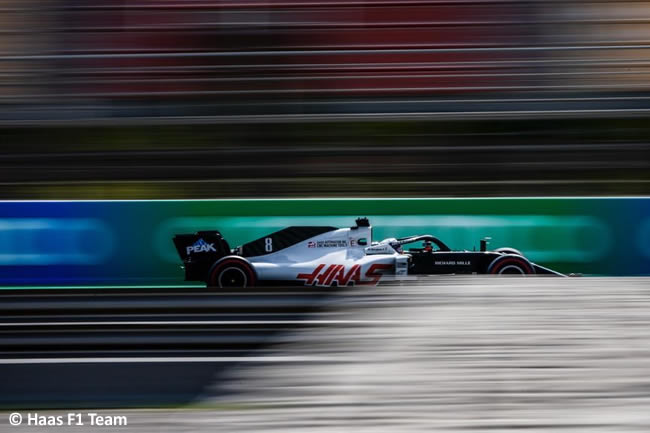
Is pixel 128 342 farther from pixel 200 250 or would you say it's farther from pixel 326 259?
pixel 326 259

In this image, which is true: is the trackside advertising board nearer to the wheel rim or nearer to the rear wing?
the rear wing

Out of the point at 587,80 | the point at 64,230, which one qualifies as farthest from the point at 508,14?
the point at 64,230

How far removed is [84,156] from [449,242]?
16.5ft

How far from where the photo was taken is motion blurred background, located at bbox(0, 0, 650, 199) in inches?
383

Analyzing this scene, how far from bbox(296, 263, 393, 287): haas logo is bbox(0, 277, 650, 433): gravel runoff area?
5.30 meters

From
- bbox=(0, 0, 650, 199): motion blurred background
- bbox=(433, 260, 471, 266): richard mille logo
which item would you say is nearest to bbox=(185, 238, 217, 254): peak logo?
bbox=(433, 260, 471, 266): richard mille logo

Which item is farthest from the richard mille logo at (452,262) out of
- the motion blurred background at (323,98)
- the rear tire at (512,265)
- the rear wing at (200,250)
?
the motion blurred background at (323,98)

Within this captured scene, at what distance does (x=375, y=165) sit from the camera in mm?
9859

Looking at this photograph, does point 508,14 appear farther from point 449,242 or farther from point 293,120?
point 449,242

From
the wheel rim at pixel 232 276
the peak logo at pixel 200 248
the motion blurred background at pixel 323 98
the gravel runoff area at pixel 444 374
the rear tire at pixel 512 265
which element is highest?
the motion blurred background at pixel 323 98

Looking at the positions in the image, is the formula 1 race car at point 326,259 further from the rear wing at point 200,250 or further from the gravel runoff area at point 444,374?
the gravel runoff area at point 444,374

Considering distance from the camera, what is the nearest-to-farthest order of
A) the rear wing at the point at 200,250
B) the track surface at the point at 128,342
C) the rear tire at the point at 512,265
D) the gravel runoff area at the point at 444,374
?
the gravel runoff area at the point at 444,374 < the track surface at the point at 128,342 < the rear tire at the point at 512,265 < the rear wing at the point at 200,250

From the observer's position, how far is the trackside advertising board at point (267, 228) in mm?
7262

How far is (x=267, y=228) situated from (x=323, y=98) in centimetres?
360
